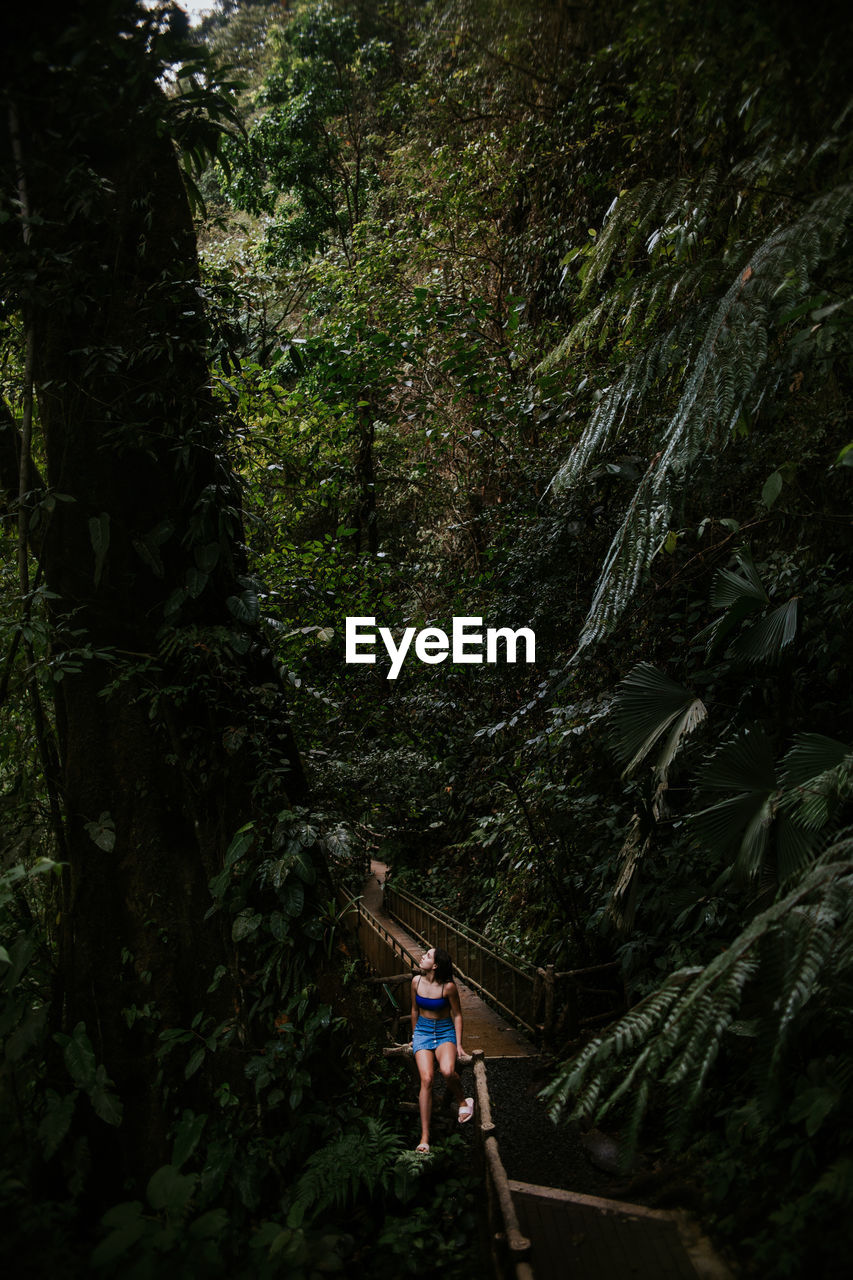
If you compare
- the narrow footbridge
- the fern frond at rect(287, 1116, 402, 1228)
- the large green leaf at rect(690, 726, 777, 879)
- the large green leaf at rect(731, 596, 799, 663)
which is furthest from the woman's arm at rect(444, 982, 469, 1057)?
the large green leaf at rect(731, 596, 799, 663)

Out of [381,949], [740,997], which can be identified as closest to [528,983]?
[381,949]

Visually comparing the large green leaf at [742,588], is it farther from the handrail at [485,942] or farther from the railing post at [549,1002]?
the handrail at [485,942]

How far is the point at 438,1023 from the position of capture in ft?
16.0

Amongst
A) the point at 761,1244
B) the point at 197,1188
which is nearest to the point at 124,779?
the point at 197,1188

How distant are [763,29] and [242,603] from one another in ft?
10.4

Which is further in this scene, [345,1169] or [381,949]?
[381,949]

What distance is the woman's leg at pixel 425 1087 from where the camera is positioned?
14.1ft

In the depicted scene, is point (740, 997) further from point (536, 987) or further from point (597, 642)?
point (536, 987)

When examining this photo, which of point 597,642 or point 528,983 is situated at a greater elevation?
point 597,642

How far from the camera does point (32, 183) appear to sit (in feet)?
13.0

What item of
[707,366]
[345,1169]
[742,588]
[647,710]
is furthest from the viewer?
[647,710]

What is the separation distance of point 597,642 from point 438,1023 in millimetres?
2778

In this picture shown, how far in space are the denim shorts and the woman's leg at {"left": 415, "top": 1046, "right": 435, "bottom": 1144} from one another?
0.05m

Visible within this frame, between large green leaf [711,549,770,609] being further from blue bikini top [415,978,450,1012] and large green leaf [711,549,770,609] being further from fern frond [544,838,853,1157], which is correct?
blue bikini top [415,978,450,1012]
